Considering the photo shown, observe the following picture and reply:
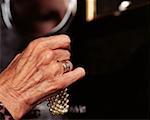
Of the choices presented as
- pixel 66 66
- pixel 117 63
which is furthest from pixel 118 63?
pixel 66 66

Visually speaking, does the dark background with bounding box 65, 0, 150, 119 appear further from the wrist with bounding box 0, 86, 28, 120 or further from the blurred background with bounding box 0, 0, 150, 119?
the wrist with bounding box 0, 86, 28, 120

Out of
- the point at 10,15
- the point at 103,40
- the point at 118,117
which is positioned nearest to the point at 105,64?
the point at 103,40

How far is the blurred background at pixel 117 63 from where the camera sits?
133 cm

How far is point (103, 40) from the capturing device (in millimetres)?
1351

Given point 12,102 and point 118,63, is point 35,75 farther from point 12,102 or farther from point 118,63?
point 118,63

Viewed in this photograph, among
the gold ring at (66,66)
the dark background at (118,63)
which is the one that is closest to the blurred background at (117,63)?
the dark background at (118,63)

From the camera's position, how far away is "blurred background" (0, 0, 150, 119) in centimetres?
133

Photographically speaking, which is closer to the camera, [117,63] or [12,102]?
[12,102]

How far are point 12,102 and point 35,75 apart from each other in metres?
0.07

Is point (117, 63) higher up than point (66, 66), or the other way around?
point (66, 66)

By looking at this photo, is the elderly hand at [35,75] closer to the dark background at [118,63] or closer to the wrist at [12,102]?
the wrist at [12,102]

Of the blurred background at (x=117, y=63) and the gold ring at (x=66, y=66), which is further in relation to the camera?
the blurred background at (x=117, y=63)

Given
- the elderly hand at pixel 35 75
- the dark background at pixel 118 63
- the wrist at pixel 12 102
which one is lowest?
the dark background at pixel 118 63

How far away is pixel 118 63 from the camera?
1.35m
